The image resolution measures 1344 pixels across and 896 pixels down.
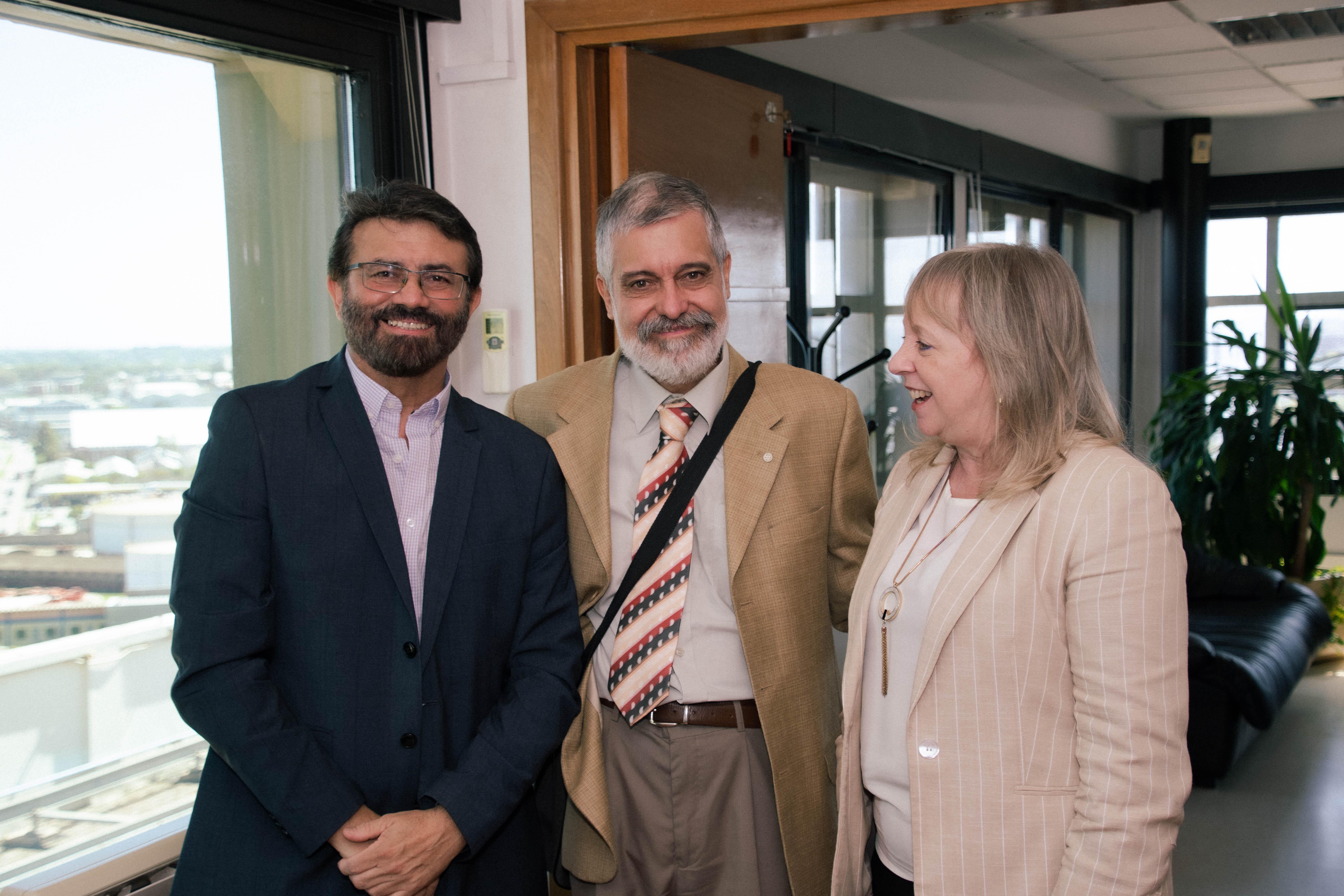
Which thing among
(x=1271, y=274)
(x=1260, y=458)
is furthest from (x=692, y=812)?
(x=1271, y=274)

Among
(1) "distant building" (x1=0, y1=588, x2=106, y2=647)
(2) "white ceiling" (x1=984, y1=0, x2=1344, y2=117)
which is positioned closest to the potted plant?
(2) "white ceiling" (x1=984, y1=0, x2=1344, y2=117)

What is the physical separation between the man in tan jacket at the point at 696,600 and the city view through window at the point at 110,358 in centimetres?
90

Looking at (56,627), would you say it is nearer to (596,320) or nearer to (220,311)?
(220,311)

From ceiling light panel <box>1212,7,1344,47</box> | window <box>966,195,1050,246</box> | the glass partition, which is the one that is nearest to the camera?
ceiling light panel <box>1212,7,1344,47</box>

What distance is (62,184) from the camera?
206cm

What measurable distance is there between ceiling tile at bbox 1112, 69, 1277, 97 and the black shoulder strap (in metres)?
6.04

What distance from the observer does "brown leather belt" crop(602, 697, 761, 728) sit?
186 centimetres

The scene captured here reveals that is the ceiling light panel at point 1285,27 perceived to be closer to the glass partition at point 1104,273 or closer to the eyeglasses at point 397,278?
the glass partition at point 1104,273

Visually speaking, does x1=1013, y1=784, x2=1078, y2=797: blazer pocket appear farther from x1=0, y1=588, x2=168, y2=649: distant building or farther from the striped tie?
x1=0, y1=588, x2=168, y2=649: distant building

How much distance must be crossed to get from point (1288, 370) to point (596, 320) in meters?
5.11

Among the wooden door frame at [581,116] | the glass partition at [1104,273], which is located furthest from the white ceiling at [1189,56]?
the wooden door frame at [581,116]

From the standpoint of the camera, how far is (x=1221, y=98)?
24.4 feet

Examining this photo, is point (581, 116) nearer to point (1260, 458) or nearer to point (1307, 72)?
point (1260, 458)

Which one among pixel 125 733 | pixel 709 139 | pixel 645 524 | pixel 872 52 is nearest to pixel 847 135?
pixel 872 52
